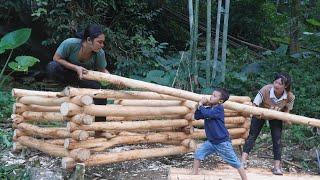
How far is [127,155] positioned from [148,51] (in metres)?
5.94

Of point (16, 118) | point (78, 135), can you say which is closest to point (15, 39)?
point (16, 118)

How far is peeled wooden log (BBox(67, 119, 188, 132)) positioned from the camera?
520cm

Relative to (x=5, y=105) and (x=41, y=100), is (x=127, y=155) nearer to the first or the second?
(x=41, y=100)

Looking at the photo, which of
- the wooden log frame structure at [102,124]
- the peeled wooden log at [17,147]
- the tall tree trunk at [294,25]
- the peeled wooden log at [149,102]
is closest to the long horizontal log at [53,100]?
the wooden log frame structure at [102,124]

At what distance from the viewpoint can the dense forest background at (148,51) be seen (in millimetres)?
10180

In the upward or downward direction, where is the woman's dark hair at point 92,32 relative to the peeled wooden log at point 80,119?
upward

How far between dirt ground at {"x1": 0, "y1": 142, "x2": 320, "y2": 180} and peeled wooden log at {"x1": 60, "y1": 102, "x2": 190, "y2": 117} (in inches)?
31.1

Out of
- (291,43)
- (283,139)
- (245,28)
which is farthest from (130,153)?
(245,28)

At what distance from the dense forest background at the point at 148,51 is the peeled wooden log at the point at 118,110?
2.85 meters

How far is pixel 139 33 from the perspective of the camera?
461 inches

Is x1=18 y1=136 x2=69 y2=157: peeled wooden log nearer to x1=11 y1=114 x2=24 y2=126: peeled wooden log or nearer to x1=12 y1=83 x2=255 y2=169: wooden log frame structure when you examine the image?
x1=12 y1=83 x2=255 y2=169: wooden log frame structure

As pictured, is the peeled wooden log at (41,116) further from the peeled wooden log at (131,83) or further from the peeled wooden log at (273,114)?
the peeled wooden log at (273,114)

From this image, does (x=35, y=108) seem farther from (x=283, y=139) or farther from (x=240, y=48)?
(x=240, y=48)

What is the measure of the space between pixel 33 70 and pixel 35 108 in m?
5.62
